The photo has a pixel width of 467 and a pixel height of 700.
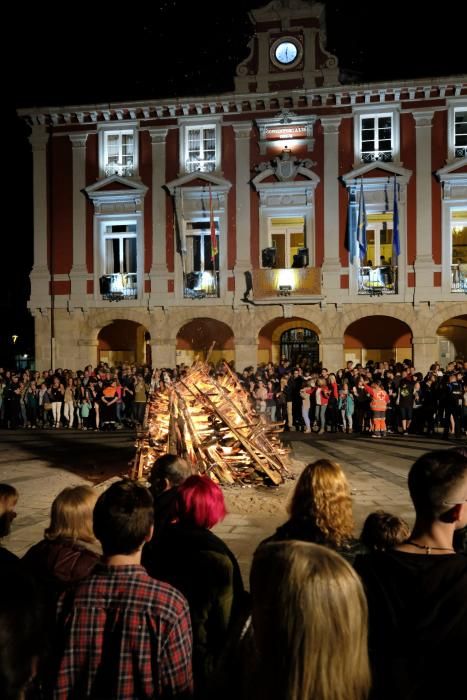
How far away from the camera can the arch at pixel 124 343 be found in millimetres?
26656

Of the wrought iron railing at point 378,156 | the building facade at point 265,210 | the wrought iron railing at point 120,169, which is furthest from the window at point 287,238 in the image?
the wrought iron railing at point 120,169

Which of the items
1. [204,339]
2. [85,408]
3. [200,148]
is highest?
[200,148]

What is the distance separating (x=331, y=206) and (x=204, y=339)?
786 centimetres

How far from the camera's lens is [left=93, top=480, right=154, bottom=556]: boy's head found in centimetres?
258

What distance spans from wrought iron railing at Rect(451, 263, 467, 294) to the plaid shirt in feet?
72.5

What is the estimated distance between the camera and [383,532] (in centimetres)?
363

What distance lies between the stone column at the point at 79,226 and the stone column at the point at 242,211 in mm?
6046

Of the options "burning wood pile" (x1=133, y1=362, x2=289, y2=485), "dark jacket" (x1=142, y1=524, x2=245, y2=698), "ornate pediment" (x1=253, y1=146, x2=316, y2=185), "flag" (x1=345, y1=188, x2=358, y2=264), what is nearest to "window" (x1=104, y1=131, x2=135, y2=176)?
"ornate pediment" (x1=253, y1=146, x2=316, y2=185)

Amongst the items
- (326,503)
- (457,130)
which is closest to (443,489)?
(326,503)

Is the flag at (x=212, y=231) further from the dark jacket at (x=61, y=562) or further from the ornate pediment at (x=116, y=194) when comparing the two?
the dark jacket at (x=61, y=562)

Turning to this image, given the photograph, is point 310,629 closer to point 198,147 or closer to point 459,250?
point 459,250

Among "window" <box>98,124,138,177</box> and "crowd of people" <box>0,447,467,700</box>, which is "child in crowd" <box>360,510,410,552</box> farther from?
"window" <box>98,124,138,177</box>

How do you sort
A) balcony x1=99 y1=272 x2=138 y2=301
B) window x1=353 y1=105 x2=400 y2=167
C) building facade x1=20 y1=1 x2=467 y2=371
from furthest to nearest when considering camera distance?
balcony x1=99 y1=272 x2=138 y2=301 < window x1=353 y1=105 x2=400 y2=167 < building facade x1=20 y1=1 x2=467 y2=371

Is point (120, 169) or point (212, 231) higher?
point (120, 169)
